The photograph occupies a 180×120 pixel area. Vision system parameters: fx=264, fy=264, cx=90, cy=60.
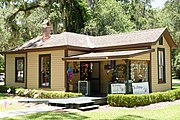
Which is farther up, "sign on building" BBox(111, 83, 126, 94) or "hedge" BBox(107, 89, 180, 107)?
"sign on building" BBox(111, 83, 126, 94)

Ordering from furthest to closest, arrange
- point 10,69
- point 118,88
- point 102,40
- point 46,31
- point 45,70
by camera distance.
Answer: point 10,69 < point 46,31 < point 102,40 < point 45,70 < point 118,88

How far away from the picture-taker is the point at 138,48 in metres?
15.5

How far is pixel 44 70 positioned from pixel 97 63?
11.6 feet

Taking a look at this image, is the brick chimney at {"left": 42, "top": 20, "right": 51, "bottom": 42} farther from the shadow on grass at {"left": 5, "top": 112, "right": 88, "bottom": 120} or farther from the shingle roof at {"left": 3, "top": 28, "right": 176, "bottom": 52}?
the shadow on grass at {"left": 5, "top": 112, "right": 88, "bottom": 120}

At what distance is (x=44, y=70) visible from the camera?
1752cm

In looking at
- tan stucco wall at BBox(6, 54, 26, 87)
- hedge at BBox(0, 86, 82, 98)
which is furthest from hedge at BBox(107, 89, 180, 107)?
tan stucco wall at BBox(6, 54, 26, 87)

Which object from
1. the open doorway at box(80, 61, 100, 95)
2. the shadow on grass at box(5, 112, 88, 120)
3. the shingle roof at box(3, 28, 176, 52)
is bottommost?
the shadow on grass at box(5, 112, 88, 120)

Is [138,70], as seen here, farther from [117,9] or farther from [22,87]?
[117,9]

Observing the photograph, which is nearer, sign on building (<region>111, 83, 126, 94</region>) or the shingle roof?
sign on building (<region>111, 83, 126, 94</region>)

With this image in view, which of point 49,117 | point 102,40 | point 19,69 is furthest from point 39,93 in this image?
point 49,117

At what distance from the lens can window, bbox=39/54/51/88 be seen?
1712 cm

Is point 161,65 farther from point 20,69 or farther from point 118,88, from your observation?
point 20,69

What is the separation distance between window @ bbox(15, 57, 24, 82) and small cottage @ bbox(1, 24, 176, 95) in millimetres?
222

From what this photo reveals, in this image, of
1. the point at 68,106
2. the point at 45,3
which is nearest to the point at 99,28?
the point at 45,3
